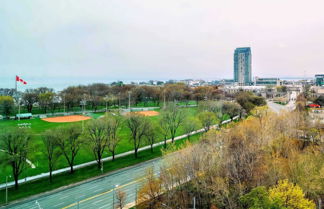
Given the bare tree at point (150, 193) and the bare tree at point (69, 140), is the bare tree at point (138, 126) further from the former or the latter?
the bare tree at point (150, 193)

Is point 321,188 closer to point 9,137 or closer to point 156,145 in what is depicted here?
point 156,145

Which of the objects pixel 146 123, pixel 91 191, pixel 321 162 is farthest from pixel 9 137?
pixel 321 162

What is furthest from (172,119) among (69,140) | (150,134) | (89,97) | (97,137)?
(89,97)

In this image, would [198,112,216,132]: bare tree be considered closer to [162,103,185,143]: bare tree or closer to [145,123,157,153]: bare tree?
[162,103,185,143]: bare tree

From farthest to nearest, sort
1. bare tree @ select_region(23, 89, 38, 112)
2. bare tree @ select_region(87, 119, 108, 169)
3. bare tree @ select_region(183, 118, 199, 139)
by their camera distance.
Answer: bare tree @ select_region(23, 89, 38, 112), bare tree @ select_region(183, 118, 199, 139), bare tree @ select_region(87, 119, 108, 169)

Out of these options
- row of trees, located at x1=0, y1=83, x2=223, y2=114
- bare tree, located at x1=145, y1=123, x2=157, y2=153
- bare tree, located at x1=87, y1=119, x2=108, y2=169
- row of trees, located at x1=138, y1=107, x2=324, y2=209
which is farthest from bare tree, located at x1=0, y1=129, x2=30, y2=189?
row of trees, located at x1=0, y1=83, x2=223, y2=114

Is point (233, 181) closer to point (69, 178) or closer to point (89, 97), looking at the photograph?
point (69, 178)
